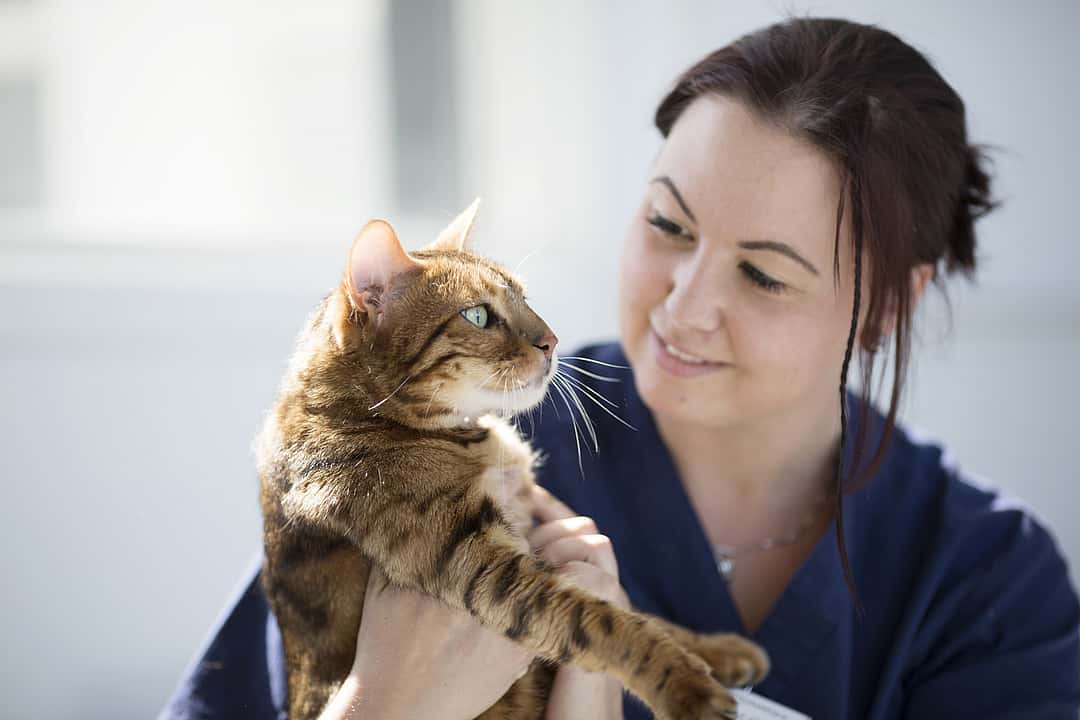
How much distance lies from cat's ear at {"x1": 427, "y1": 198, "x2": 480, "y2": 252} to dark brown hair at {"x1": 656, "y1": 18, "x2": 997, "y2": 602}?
1.07 feet

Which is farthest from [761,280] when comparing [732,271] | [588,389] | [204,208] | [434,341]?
[204,208]

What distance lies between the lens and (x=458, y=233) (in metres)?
0.84

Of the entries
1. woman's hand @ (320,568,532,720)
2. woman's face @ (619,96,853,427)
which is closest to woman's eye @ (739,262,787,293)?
woman's face @ (619,96,853,427)

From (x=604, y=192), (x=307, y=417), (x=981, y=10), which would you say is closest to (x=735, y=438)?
(x=307, y=417)

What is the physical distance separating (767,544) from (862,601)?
136 millimetres

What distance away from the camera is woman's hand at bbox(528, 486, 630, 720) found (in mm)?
770

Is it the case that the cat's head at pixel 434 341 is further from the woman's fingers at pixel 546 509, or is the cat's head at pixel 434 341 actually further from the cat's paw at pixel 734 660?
the cat's paw at pixel 734 660

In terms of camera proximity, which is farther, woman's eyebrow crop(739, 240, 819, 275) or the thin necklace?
the thin necklace

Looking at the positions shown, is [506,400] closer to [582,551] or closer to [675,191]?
[582,551]

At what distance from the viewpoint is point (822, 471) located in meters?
1.22

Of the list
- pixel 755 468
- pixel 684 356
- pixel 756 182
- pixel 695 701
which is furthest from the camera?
pixel 755 468

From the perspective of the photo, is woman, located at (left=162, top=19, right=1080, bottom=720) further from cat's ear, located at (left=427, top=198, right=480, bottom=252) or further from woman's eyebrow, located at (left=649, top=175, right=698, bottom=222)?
cat's ear, located at (left=427, top=198, right=480, bottom=252)

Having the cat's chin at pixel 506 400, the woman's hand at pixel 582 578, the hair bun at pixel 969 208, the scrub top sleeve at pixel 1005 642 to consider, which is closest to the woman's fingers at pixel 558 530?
the woman's hand at pixel 582 578

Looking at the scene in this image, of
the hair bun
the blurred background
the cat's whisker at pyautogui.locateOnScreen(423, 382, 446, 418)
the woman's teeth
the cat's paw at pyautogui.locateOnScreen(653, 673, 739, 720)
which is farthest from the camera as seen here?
the blurred background
